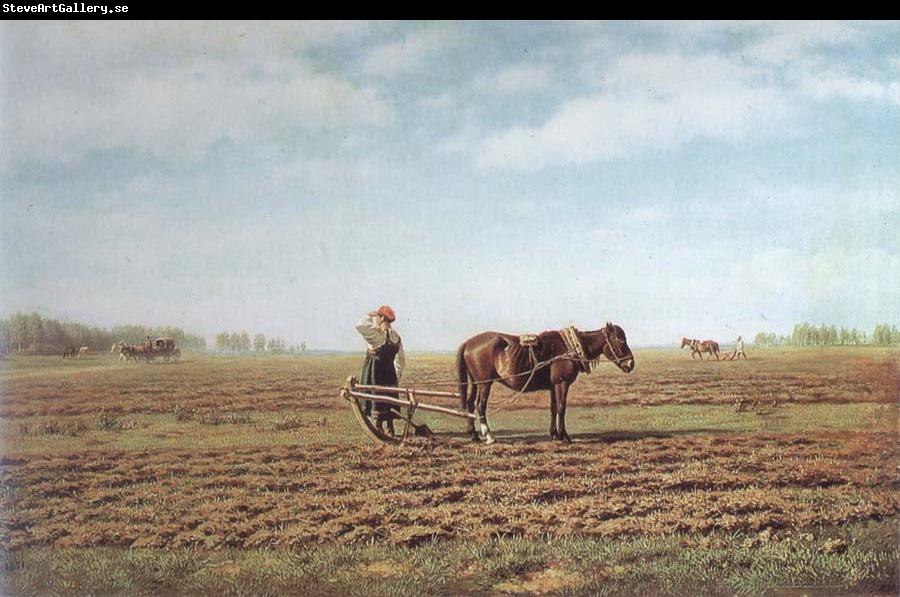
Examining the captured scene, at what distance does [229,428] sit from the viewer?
611 cm

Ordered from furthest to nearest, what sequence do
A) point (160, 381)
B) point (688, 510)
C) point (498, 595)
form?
point (160, 381), point (688, 510), point (498, 595)

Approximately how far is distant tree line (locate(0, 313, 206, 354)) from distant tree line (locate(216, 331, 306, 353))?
155mm

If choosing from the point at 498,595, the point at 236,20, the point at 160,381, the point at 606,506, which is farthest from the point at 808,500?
the point at 236,20

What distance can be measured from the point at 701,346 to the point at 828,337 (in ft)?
3.53

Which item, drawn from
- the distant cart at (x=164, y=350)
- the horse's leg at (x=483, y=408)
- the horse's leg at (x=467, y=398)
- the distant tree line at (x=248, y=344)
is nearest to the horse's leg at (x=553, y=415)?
the horse's leg at (x=483, y=408)

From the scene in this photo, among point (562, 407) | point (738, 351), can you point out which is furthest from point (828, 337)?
point (562, 407)

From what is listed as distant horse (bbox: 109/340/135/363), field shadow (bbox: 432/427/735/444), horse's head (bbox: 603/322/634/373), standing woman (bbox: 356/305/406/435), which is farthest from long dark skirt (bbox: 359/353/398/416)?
distant horse (bbox: 109/340/135/363)

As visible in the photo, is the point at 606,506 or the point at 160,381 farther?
the point at 160,381

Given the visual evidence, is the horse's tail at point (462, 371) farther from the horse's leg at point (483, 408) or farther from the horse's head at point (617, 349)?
the horse's head at point (617, 349)

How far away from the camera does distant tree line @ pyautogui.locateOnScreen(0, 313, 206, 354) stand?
19.9 ft

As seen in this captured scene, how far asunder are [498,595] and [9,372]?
14.3ft

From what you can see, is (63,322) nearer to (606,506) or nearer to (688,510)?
(606,506)

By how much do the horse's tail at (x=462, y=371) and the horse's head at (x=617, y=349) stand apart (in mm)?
1205

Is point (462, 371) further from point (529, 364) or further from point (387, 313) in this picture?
point (387, 313)
